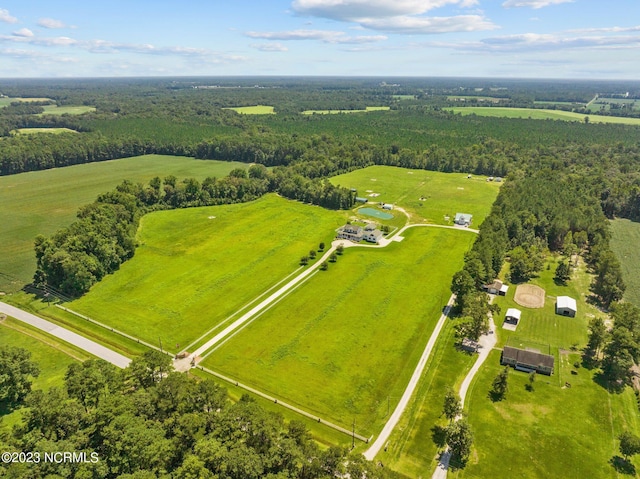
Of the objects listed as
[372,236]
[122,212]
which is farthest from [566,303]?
Result: [122,212]

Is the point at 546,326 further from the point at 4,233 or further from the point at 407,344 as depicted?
the point at 4,233

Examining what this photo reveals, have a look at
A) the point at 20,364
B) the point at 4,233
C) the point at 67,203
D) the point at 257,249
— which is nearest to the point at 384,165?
the point at 257,249

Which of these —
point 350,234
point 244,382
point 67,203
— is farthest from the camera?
point 67,203

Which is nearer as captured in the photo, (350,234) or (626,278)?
(626,278)

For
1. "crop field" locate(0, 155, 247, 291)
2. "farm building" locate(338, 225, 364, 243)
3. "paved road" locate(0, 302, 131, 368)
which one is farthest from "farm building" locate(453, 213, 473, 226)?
"crop field" locate(0, 155, 247, 291)

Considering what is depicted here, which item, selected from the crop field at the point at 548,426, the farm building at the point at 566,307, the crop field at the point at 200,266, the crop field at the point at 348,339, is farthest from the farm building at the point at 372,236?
the crop field at the point at 548,426

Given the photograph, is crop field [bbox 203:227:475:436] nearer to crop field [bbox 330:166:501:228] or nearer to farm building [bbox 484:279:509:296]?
farm building [bbox 484:279:509:296]

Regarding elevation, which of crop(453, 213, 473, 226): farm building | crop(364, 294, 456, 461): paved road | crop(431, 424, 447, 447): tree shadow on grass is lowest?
crop(431, 424, 447, 447): tree shadow on grass
